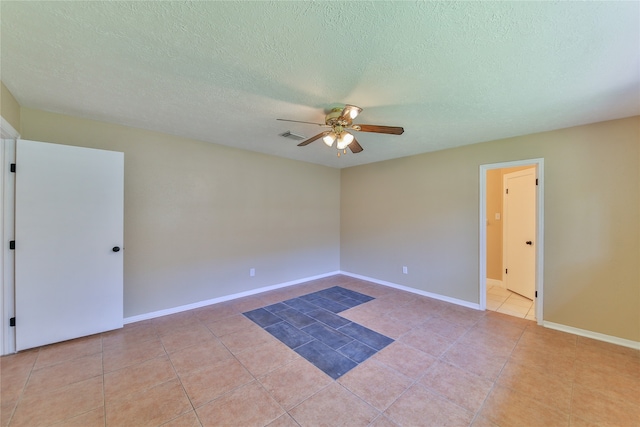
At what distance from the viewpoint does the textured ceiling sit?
4.27 ft

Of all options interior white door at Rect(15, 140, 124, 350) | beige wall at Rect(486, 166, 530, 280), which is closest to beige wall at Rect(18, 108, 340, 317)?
interior white door at Rect(15, 140, 124, 350)

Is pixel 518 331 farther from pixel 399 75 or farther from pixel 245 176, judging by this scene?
pixel 245 176

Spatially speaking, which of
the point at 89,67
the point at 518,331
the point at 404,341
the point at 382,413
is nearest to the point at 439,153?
the point at 518,331

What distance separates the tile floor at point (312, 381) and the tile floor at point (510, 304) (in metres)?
0.50

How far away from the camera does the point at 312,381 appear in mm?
1990

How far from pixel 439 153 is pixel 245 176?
323 cm

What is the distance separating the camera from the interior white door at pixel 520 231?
3.83 m

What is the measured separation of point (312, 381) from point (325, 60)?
247 centimetres

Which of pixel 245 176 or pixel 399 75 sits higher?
pixel 399 75

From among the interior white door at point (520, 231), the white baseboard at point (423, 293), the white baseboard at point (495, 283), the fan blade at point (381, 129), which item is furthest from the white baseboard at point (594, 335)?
the fan blade at point (381, 129)

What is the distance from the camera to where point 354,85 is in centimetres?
197

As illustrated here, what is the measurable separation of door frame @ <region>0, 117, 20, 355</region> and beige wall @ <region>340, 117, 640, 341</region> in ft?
16.3

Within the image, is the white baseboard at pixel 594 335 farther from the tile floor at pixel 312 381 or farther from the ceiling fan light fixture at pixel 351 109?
the ceiling fan light fixture at pixel 351 109

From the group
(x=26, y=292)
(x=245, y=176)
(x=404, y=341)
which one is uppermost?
(x=245, y=176)
